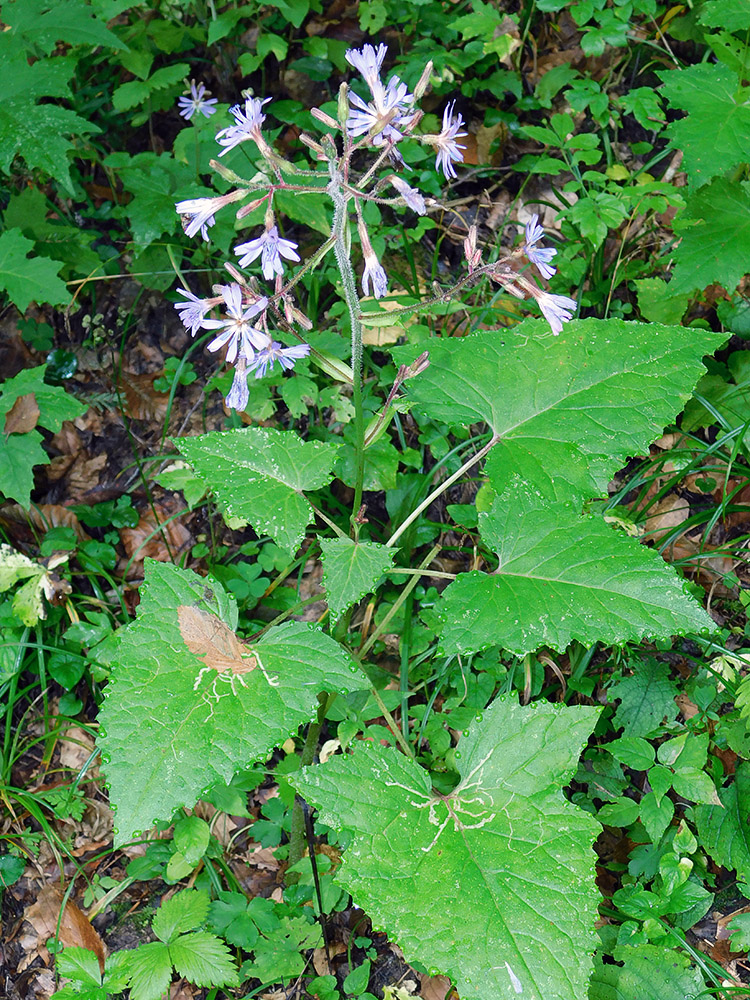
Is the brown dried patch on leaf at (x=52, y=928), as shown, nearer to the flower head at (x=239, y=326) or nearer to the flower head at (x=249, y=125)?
the flower head at (x=239, y=326)

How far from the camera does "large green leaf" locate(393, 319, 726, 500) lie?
2039 mm

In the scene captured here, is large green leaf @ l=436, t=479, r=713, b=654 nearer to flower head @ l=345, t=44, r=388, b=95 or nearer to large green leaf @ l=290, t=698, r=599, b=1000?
large green leaf @ l=290, t=698, r=599, b=1000

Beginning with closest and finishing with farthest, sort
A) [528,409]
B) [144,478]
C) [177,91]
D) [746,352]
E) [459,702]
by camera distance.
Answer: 1. [528,409]
2. [459,702]
3. [746,352]
4. [144,478]
5. [177,91]

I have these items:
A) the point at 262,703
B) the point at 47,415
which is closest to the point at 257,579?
the point at 47,415

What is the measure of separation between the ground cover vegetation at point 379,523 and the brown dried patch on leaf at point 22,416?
0.02 meters

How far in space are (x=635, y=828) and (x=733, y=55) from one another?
284cm

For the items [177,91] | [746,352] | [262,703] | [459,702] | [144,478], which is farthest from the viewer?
[177,91]

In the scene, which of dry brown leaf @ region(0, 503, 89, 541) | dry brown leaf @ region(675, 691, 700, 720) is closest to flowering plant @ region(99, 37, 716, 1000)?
dry brown leaf @ region(675, 691, 700, 720)

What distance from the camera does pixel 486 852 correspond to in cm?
166

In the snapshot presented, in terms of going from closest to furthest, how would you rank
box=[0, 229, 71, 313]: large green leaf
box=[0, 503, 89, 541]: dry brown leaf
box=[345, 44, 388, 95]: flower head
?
1. box=[345, 44, 388, 95]: flower head
2. box=[0, 229, 71, 313]: large green leaf
3. box=[0, 503, 89, 541]: dry brown leaf

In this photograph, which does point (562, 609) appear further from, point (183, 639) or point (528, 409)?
point (183, 639)

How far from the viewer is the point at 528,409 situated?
2.16m

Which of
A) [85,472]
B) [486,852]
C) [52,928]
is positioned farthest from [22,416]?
[486,852]

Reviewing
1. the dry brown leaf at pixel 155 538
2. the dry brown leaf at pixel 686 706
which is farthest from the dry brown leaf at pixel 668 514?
the dry brown leaf at pixel 155 538
